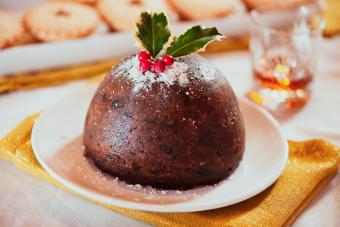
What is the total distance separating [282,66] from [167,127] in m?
0.81

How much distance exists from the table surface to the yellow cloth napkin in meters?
0.03

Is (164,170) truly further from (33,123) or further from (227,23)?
(227,23)

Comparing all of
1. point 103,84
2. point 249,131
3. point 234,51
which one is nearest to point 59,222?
point 103,84

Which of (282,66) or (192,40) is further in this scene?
(282,66)

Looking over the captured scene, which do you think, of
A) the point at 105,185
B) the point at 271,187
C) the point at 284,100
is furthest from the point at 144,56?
the point at 284,100

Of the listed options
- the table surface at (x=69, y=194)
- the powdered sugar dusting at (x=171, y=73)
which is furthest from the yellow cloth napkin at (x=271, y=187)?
the powdered sugar dusting at (x=171, y=73)

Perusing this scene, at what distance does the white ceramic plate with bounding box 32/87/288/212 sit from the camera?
1.21 metres

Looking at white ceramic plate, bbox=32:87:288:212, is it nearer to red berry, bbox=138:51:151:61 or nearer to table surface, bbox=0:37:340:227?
table surface, bbox=0:37:340:227

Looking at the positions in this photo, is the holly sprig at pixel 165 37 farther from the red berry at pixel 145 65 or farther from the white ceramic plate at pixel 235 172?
the white ceramic plate at pixel 235 172

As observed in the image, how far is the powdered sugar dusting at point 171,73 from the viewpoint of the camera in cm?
130

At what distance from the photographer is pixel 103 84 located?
139 centimetres

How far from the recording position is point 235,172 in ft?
4.51

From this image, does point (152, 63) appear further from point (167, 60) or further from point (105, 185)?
point (105, 185)

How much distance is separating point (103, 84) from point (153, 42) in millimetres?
172
